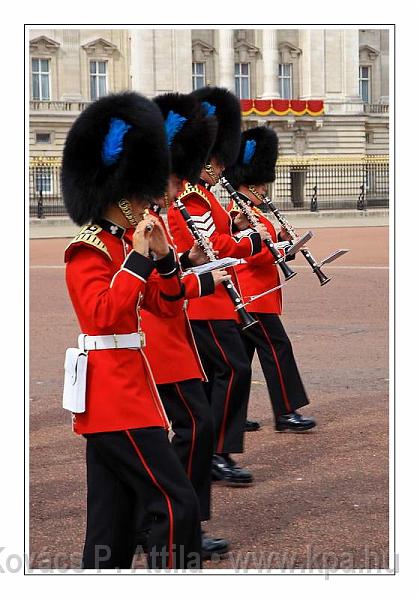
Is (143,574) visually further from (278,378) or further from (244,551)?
(278,378)

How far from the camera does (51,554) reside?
3271 mm

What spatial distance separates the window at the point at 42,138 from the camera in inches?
986

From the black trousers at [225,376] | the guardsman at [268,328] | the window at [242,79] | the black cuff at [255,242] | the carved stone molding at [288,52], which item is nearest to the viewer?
the black trousers at [225,376]

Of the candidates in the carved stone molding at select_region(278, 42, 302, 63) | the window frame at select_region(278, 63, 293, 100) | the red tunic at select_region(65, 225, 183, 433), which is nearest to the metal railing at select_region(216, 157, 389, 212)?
the window frame at select_region(278, 63, 293, 100)

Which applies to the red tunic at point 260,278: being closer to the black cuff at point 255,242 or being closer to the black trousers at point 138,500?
the black cuff at point 255,242

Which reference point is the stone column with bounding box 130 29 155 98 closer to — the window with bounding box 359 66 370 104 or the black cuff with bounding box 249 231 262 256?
the window with bounding box 359 66 370 104

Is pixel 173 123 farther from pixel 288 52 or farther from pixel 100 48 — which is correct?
pixel 288 52

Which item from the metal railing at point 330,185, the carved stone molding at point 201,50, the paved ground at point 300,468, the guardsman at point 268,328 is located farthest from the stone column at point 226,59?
the guardsman at point 268,328

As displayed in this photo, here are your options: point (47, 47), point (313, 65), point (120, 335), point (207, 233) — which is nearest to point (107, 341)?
point (120, 335)

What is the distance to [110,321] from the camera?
8.41 ft

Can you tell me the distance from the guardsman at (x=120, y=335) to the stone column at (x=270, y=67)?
93.7ft

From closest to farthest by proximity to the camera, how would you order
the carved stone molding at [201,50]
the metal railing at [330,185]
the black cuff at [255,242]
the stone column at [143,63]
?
the black cuff at [255,242] < the metal railing at [330,185] < the stone column at [143,63] < the carved stone molding at [201,50]

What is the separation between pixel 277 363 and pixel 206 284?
67.6 inches
